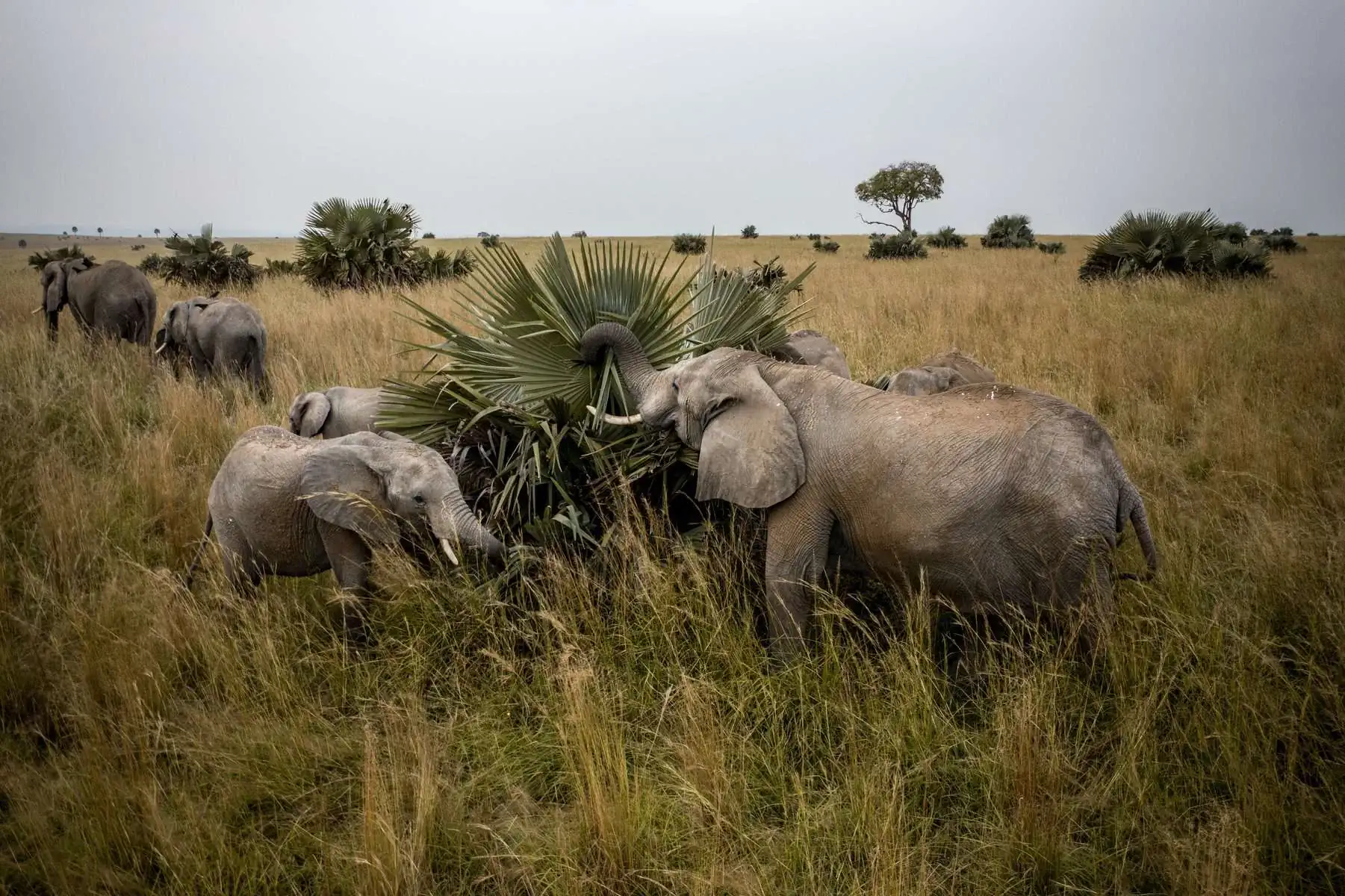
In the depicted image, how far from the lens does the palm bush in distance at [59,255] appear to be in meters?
12.2

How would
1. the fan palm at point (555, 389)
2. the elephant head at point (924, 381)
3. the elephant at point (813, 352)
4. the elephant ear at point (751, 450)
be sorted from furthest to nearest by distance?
the elephant at point (813, 352) → the elephant head at point (924, 381) → the fan palm at point (555, 389) → the elephant ear at point (751, 450)

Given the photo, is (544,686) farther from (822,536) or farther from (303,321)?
(303,321)

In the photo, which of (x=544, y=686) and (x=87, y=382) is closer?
(x=544, y=686)

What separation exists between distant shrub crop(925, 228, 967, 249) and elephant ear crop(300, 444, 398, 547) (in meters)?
37.5

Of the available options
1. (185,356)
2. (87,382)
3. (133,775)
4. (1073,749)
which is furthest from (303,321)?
(1073,749)

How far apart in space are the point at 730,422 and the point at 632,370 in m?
0.76

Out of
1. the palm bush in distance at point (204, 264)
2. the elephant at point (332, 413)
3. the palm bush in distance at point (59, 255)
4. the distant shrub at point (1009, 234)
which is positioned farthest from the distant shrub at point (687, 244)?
the elephant at point (332, 413)

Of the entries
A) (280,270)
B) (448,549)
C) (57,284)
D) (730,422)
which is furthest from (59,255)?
(730,422)

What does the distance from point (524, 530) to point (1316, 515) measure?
4885 millimetres

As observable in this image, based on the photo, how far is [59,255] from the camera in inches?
506

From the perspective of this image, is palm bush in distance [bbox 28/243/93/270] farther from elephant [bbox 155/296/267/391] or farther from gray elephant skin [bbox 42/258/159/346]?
elephant [bbox 155/296/267/391]

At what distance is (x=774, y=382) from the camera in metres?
3.64

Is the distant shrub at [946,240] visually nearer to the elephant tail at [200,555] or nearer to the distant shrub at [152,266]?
the distant shrub at [152,266]

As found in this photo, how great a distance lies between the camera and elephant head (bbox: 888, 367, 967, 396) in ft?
15.0
